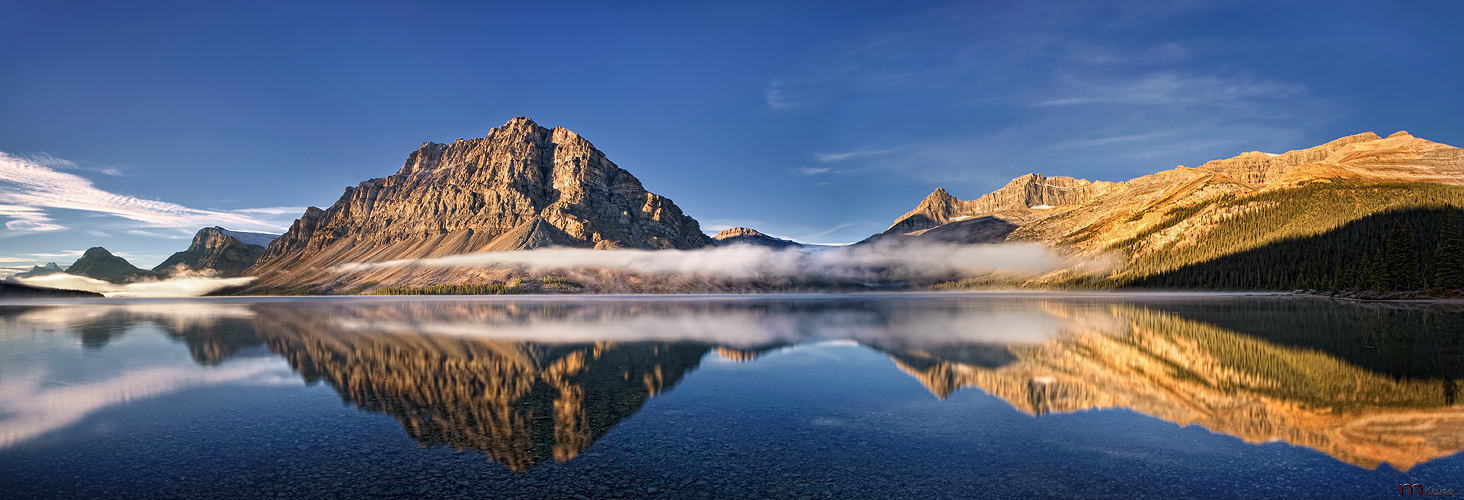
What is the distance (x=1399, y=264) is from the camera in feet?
334

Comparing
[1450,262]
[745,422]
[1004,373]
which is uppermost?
[1450,262]

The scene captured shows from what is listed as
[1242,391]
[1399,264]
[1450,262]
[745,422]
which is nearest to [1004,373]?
[1242,391]

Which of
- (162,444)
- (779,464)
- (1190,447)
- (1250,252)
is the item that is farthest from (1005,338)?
(1250,252)

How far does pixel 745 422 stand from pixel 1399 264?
13617 cm

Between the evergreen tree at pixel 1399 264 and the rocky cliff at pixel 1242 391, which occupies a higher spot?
the evergreen tree at pixel 1399 264

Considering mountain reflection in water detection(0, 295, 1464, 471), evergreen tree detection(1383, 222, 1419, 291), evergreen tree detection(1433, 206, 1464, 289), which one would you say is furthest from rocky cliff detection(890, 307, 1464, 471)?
evergreen tree detection(1383, 222, 1419, 291)

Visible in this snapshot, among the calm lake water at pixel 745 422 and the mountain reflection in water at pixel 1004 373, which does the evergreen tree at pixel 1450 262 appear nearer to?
the mountain reflection in water at pixel 1004 373

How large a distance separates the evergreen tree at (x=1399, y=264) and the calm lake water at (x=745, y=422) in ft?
300

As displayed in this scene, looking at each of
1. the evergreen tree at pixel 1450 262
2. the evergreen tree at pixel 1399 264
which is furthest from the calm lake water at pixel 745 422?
the evergreen tree at pixel 1399 264

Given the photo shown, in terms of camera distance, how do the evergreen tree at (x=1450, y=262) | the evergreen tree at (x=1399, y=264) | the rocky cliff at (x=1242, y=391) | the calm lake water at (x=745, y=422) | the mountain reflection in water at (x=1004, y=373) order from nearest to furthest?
1. the calm lake water at (x=745, y=422)
2. the rocky cliff at (x=1242, y=391)
3. the mountain reflection in water at (x=1004, y=373)
4. the evergreen tree at (x=1450, y=262)
5. the evergreen tree at (x=1399, y=264)

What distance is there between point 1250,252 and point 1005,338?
657 feet

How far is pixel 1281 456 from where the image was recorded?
15188mm

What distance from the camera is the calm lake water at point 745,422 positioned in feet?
44.6

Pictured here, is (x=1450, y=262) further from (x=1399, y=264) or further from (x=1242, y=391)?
(x=1242, y=391)
